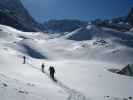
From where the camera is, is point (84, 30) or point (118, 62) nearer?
point (118, 62)

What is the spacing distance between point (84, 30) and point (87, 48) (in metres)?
41.1

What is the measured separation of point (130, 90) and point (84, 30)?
97.0 meters

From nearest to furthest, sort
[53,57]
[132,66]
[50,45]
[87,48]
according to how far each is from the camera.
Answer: [132,66] → [53,57] → [87,48] → [50,45]

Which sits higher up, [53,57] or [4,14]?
[4,14]

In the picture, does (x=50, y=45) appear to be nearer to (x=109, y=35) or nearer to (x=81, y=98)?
(x=109, y=35)

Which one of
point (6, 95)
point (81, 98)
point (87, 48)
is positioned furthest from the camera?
point (87, 48)

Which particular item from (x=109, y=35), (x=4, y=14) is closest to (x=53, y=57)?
(x=109, y=35)

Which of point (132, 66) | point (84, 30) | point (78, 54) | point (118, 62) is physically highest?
point (84, 30)

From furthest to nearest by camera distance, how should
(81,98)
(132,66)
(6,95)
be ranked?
(132,66) < (81,98) < (6,95)

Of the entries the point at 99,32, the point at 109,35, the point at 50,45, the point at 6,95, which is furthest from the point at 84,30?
the point at 6,95

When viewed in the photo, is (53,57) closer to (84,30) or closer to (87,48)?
(87,48)

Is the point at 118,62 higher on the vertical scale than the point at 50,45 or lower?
lower

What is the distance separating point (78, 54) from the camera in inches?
2879

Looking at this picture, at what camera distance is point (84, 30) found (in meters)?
119
